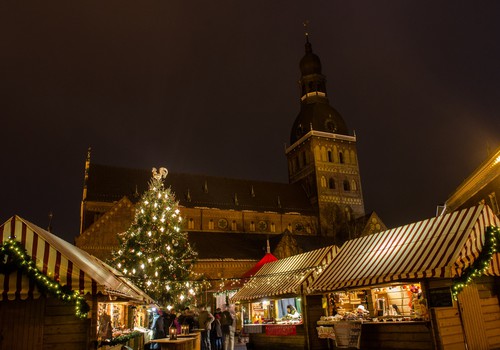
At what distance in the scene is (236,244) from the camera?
42562mm

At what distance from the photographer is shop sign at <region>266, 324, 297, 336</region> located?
52.8 feet

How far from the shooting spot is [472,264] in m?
11.1

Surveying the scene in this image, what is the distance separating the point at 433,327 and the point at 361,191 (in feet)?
160

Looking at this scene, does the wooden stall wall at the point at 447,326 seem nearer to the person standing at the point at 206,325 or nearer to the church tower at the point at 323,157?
the person standing at the point at 206,325

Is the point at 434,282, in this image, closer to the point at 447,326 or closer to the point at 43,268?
the point at 447,326

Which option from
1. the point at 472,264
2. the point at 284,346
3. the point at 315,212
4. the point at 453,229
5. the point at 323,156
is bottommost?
the point at 284,346

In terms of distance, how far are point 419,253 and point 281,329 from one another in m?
7.34

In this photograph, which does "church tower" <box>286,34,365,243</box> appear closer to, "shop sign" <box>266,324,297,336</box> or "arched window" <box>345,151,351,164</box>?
"arched window" <box>345,151,351,164</box>

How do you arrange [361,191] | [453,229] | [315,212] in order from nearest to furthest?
1. [453,229]
2. [315,212]
3. [361,191]

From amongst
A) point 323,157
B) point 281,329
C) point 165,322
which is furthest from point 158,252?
point 323,157

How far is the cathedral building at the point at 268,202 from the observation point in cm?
3862

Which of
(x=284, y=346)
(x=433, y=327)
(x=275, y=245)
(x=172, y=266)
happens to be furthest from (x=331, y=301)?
(x=275, y=245)

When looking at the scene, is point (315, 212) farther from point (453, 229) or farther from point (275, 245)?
point (453, 229)

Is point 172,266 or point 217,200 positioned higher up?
point 217,200
